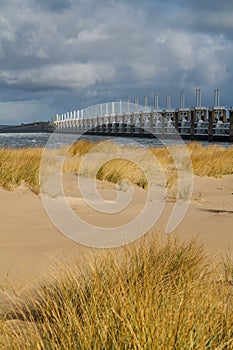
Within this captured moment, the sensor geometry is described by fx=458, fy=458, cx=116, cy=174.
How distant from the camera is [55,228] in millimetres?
5785

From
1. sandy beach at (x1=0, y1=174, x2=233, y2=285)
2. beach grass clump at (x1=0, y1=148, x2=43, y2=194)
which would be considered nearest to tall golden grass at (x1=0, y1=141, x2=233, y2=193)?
beach grass clump at (x1=0, y1=148, x2=43, y2=194)

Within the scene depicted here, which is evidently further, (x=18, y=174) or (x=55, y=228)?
(x=18, y=174)

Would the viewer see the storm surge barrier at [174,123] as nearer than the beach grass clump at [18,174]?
No

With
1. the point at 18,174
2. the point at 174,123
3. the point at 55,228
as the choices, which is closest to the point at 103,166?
the point at 18,174

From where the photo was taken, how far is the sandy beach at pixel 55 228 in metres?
4.32

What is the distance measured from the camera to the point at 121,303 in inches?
85.4

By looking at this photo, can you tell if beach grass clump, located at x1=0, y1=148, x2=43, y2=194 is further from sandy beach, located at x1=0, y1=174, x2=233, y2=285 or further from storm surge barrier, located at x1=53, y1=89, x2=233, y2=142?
storm surge barrier, located at x1=53, y1=89, x2=233, y2=142

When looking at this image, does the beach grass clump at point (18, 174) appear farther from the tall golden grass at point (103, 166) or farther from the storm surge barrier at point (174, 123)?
the storm surge barrier at point (174, 123)

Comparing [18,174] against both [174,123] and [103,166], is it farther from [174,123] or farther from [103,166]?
[174,123]

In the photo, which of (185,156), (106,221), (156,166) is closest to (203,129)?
(185,156)

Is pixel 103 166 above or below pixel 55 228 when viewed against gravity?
Result: above

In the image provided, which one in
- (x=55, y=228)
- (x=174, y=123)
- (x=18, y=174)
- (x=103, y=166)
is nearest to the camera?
(x=55, y=228)

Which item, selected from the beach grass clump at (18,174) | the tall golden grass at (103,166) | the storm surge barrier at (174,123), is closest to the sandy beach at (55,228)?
the beach grass clump at (18,174)

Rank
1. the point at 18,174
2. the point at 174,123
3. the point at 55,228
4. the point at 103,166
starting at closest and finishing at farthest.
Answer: the point at 55,228 → the point at 18,174 → the point at 103,166 → the point at 174,123
